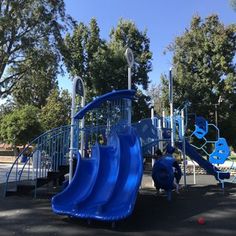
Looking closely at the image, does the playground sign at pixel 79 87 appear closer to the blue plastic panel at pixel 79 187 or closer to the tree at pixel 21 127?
the blue plastic panel at pixel 79 187

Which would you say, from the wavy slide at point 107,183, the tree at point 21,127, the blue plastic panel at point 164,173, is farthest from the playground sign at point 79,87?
the tree at point 21,127

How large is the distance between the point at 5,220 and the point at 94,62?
76.3 ft

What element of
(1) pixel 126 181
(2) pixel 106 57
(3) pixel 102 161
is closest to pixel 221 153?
(3) pixel 102 161

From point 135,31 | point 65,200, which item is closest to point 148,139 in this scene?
point 65,200

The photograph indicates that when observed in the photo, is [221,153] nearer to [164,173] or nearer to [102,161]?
[164,173]

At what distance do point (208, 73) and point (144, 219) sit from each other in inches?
915

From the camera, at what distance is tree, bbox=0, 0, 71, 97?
26750mm

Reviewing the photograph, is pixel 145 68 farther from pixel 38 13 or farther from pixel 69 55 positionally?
pixel 38 13

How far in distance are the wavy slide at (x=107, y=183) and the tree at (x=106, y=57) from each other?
19.4 m

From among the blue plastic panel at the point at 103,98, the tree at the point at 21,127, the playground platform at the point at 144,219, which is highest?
the tree at the point at 21,127

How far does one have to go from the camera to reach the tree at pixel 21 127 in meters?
40.8

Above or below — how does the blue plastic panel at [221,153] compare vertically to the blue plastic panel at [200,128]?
below

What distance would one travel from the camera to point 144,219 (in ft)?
30.5

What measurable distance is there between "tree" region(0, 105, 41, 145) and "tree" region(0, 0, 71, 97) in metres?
12.1
